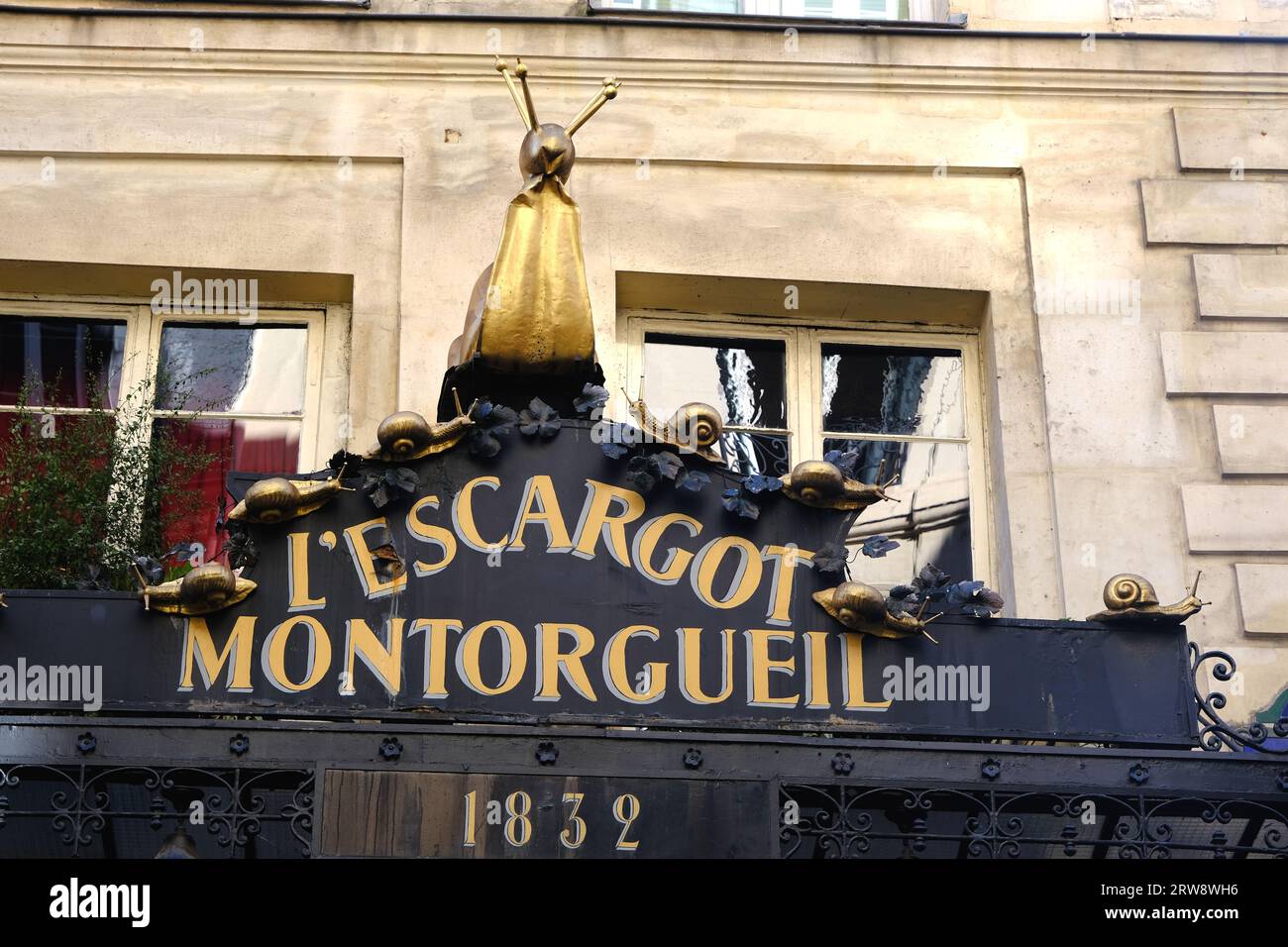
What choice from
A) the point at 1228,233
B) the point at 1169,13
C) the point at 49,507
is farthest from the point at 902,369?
the point at 49,507

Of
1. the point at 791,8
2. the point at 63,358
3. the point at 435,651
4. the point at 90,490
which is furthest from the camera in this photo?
the point at 791,8

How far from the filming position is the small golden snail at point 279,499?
732cm

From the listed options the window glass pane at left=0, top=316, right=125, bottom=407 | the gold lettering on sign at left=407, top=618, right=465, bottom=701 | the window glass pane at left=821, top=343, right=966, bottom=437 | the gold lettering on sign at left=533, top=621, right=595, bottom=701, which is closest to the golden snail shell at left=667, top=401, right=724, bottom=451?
the gold lettering on sign at left=533, top=621, right=595, bottom=701

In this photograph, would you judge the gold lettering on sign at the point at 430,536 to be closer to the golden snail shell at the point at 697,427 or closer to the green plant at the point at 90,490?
the golden snail shell at the point at 697,427

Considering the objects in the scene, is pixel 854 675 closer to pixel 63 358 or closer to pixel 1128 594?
pixel 1128 594

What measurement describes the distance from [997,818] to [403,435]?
2.42 m

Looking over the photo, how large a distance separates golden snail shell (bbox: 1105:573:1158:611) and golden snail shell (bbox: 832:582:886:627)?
0.84 meters

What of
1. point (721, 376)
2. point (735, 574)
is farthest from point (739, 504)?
point (721, 376)

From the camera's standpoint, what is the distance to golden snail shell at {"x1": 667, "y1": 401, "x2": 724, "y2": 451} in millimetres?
7715

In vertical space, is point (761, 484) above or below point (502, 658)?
above

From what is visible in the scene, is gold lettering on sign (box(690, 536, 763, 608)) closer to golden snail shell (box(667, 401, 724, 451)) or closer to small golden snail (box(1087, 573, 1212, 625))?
golden snail shell (box(667, 401, 724, 451))

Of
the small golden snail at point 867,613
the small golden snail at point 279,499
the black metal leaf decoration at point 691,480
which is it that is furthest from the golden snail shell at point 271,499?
the small golden snail at point 867,613

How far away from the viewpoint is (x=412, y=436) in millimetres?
7484

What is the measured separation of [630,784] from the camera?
706 centimetres
